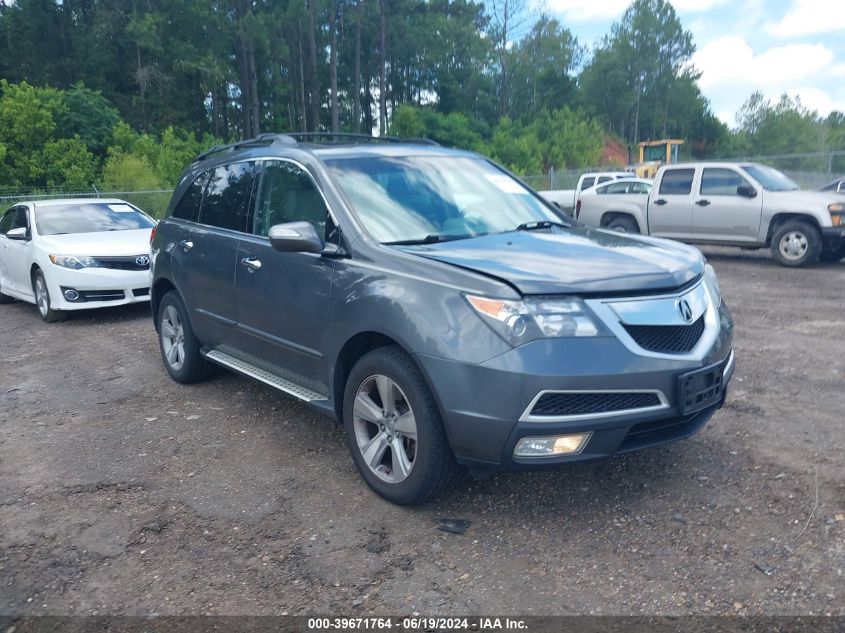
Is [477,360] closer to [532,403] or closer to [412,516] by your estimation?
[532,403]

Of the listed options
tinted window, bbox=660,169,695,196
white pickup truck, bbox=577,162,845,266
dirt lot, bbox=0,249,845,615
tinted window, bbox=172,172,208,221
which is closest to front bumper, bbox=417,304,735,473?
dirt lot, bbox=0,249,845,615

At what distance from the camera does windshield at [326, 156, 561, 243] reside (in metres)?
4.10

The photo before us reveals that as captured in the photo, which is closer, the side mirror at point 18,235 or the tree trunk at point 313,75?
the side mirror at point 18,235

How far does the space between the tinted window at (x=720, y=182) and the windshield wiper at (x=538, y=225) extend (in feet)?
30.5

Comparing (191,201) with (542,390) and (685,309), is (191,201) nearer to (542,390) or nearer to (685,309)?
(542,390)

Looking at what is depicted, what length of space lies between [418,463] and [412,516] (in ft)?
1.11

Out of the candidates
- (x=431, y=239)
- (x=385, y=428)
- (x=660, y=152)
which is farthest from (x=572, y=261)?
(x=660, y=152)

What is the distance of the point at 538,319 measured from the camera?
Result: 3.18 meters

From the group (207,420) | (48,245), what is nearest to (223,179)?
(207,420)

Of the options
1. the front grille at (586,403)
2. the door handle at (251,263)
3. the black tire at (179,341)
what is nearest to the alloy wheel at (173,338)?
the black tire at (179,341)

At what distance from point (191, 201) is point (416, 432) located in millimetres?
3339

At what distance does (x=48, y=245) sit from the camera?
911 cm

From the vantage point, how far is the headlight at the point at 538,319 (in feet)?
10.4

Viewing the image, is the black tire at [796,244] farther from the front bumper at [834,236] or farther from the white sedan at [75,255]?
the white sedan at [75,255]
